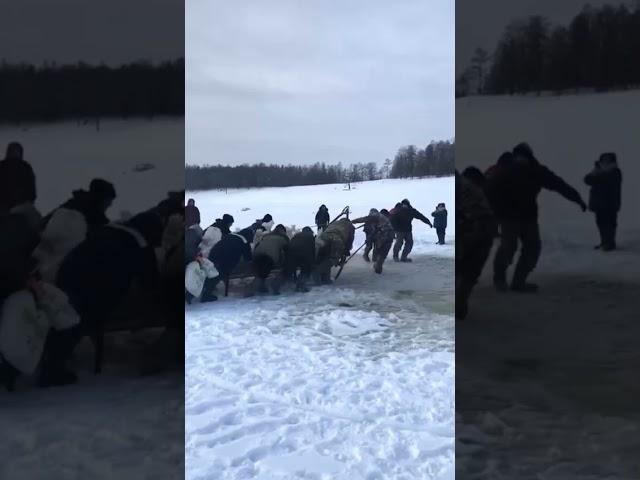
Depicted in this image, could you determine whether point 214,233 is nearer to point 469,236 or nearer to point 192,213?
point 192,213

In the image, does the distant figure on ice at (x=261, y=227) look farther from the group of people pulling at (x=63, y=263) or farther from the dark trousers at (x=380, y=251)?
the group of people pulling at (x=63, y=263)

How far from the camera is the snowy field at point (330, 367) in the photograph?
10.4 feet

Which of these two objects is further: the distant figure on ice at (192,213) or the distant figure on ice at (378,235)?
the distant figure on ice at (378,235)

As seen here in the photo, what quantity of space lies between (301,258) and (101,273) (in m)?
2.66

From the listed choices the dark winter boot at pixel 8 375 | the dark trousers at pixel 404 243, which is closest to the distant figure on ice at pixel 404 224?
the dark trousers at pixel 404 243

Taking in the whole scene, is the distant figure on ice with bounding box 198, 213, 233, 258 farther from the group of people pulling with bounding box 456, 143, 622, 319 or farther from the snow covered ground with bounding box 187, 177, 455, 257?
the group of people pulling with bounding box 456, 143, 622, 319

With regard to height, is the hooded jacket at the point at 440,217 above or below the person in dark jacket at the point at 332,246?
above

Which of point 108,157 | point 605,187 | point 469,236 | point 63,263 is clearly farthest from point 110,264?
point 605,187

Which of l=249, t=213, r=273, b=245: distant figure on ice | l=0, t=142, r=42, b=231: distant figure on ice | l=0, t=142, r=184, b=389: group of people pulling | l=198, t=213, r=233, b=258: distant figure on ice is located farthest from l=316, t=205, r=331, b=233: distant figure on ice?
l=0, t=142, r=42, b=231: distant figure on ice

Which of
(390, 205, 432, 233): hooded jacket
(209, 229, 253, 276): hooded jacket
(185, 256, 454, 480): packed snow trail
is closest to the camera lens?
(185, 256, 454, 480): packed snow trail

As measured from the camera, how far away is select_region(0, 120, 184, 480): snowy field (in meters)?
1.92

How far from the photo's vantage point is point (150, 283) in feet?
6.67

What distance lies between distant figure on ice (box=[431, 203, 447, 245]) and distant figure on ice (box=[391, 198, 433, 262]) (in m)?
0.07

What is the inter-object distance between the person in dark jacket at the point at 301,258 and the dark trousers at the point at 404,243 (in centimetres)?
70
